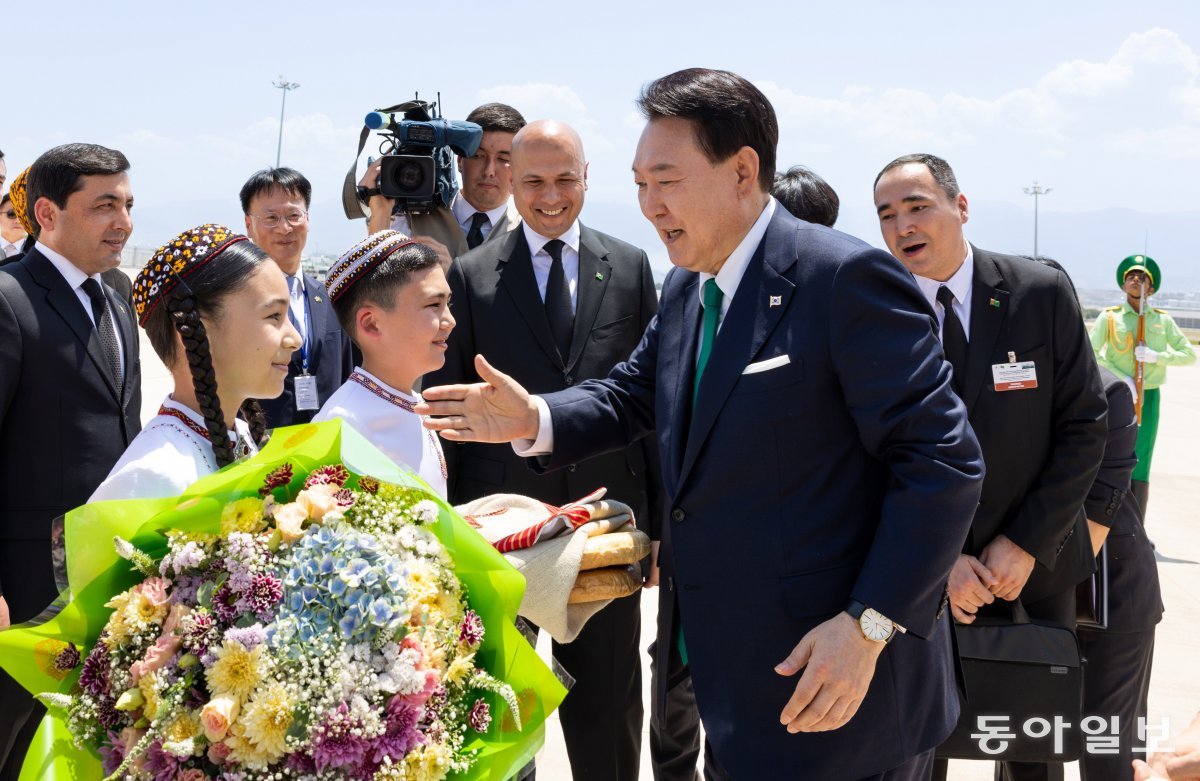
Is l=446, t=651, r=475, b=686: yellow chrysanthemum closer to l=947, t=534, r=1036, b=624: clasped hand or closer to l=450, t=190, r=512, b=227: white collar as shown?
l=947, t=534, r=1036, b=624: clasped hand

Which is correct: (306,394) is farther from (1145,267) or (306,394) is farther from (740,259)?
(1145,267)

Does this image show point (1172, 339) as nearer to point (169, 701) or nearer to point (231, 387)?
point (231, 387)

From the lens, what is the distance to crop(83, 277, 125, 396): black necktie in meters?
3.86

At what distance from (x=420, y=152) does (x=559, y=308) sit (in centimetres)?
121

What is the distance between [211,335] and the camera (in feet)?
7.78

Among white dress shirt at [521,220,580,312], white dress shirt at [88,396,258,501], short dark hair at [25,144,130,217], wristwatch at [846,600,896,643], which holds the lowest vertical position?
wristwatch at [846,600,896,643]

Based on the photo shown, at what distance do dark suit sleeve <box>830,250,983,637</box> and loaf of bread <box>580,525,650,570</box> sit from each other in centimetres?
53

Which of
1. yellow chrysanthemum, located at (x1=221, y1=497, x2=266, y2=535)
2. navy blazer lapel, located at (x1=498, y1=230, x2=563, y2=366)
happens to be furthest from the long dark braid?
navy blazer lapel, located at (x1=498, y1=230, x2=563, y2=366)

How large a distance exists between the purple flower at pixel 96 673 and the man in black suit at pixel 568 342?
6.78ft

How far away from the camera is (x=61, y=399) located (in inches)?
145

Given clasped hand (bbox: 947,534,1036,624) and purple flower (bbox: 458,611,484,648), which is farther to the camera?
clasped hand (bbox: 947,534,1036,624)

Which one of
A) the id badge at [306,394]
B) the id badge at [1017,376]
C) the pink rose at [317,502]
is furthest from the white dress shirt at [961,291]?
the id badge at [306,394]

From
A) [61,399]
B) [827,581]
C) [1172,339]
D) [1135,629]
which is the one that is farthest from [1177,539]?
[61,399]

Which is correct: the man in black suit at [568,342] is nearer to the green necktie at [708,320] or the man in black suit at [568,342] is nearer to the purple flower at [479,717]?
the green necktie at [708,320]
